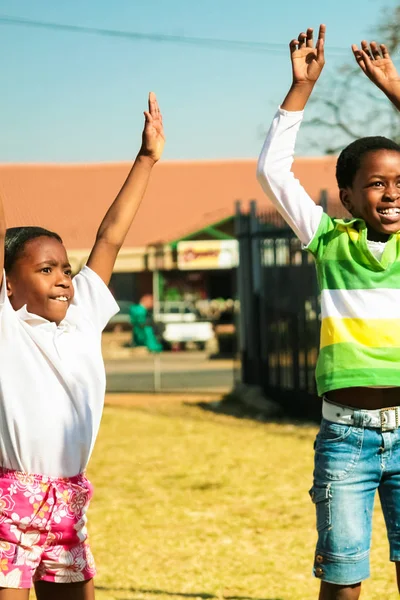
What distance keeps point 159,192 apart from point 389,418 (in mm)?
35693

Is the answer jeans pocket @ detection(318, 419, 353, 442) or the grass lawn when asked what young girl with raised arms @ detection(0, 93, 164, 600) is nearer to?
jeans pocket @ detection(318, 419, 353, 442)

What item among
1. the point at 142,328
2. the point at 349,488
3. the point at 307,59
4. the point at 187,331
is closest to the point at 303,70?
Answer: the point at 307,59

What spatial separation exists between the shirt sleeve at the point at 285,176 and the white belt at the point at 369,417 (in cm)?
54

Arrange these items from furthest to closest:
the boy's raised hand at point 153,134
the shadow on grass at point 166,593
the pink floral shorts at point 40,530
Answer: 1. the shadow on grass at point 166,593
2. the boy's raised hand at point 153,134
3. the pink floral shorts at point 40,530

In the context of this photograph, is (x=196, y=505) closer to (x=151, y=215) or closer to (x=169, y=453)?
(x=169, y=453)

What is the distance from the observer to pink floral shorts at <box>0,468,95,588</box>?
9.07 feet

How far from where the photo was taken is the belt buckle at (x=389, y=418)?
A: 3.06 m

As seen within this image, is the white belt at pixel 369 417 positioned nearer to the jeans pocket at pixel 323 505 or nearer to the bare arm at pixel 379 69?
the jeans pocket at pixel 323 505

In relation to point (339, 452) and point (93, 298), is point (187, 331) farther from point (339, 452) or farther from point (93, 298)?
point (339, 452)

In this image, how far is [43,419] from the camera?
→ 281 centimetres

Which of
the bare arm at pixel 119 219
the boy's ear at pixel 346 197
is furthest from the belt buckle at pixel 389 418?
the bare arm at pixel 119 219

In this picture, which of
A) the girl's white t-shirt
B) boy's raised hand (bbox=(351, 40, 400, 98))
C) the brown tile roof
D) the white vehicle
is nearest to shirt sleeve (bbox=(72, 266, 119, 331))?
the girl's white t-shirt

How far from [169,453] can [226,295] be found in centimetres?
2632

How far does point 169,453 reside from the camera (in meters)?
9.00
